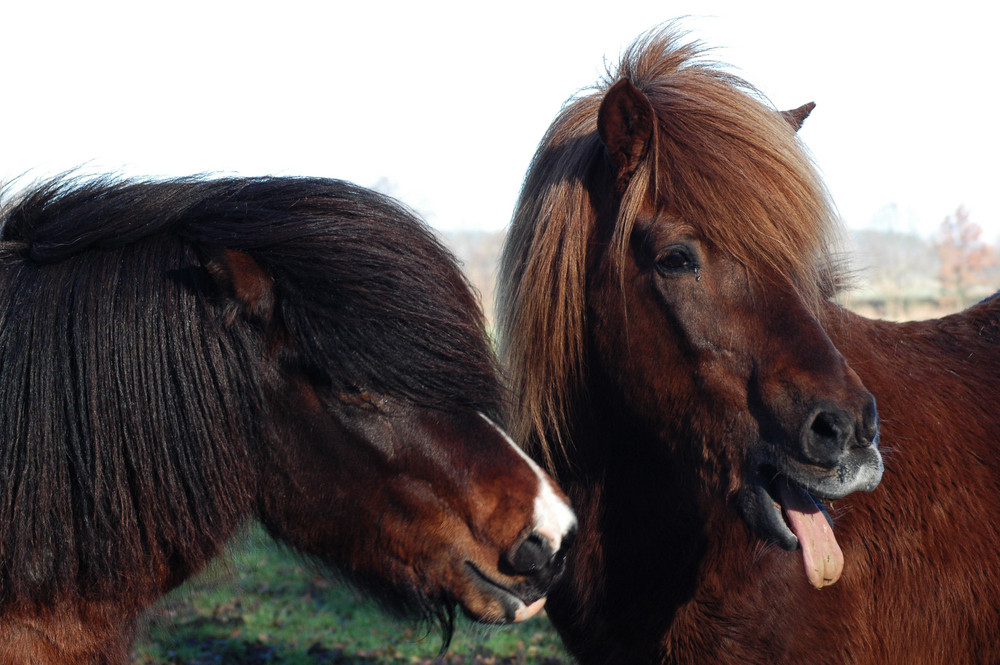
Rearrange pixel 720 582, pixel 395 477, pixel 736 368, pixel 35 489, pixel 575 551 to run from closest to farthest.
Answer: pixel 35 489
pixel 395 477
pixel 736 368
pixel 720 582
pixel 575 551

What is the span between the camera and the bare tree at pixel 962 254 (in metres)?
28.3

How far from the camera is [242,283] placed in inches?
85.7

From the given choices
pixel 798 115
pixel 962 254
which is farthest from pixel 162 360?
pixel 962 254

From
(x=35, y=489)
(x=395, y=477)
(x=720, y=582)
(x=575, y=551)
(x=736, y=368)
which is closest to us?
(x=35, y=489)

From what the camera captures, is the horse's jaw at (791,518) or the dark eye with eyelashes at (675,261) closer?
the horse's jaw at (791,518)

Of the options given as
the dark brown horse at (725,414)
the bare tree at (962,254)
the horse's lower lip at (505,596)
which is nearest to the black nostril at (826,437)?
the dark brown horse at (725,414)

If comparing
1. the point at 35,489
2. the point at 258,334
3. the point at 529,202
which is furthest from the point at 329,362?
the point at 529,202

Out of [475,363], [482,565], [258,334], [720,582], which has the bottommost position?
[720,582]

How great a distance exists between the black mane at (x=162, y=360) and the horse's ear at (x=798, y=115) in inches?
69.0

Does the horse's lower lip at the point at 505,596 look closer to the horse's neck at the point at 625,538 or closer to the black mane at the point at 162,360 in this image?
the black mane at the point at 162,360

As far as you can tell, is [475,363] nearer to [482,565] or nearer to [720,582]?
[482,565]

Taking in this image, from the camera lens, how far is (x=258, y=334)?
229cm

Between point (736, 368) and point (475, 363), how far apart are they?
85 cm

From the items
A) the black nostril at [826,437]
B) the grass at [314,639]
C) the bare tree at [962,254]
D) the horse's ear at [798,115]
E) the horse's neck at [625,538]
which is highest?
the horse's ear at [798,115]
